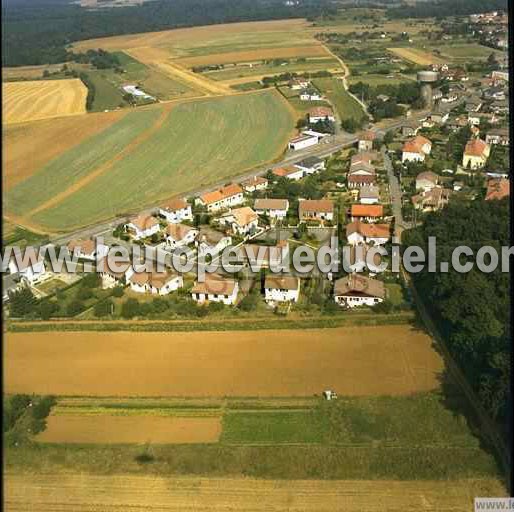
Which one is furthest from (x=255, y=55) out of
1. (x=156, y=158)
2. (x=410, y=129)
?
(x=156, y=158)

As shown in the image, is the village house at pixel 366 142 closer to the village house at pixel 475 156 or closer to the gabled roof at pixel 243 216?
the village house at pixel 475 156

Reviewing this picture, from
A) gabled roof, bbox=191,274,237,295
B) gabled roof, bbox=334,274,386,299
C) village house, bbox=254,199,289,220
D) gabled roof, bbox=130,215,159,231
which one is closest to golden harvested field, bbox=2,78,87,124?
gabled roof, bbox=130,215,159,231

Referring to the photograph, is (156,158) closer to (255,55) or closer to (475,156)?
(475,156)

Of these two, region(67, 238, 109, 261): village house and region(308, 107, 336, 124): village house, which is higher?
region(308, 107, 336, 124): village house

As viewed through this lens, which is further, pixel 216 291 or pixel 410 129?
pixel 410 129

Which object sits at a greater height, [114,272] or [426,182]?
[426,182]

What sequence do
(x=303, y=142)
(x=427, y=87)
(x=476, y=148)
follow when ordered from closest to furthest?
(x=476, y=148)
(x=303, y=142)
(x=427, y=87)

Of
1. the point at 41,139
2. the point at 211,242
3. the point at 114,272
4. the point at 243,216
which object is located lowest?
the point at 114,272

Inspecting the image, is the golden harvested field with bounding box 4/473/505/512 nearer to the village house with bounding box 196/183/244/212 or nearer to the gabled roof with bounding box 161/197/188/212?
the gabled roof with bounding box 161/197/188/212
